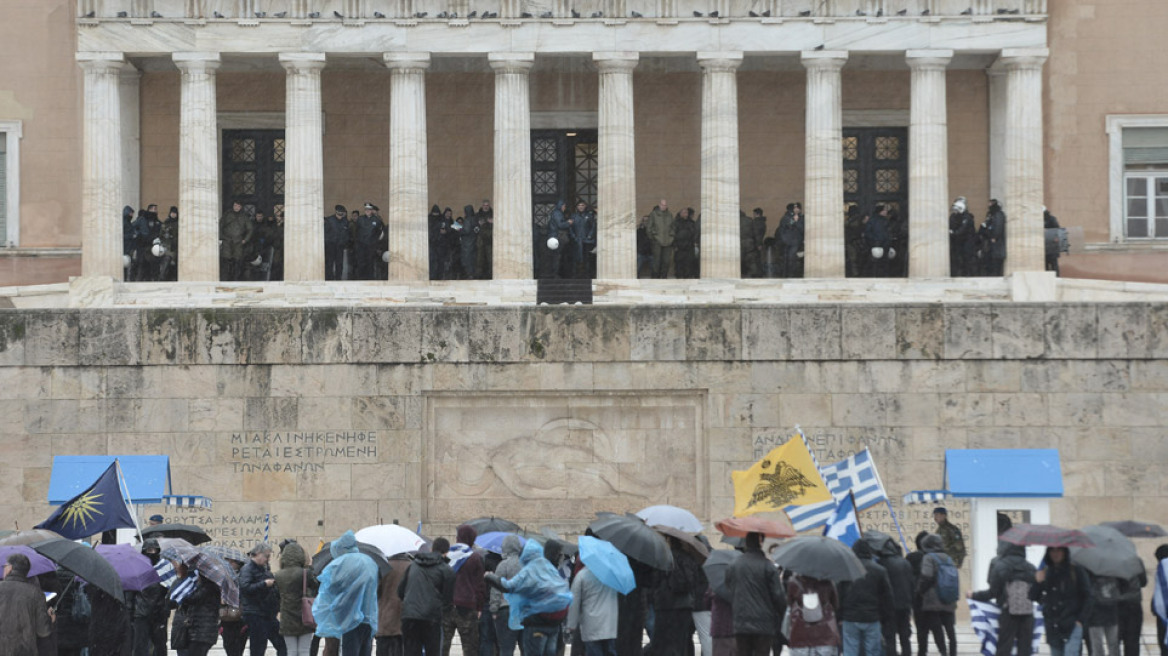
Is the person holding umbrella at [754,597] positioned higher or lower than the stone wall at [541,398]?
lower

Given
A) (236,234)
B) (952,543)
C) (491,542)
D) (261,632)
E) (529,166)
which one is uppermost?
(529,166)

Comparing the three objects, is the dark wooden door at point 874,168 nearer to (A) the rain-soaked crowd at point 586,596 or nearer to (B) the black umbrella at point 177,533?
(A) the rain-soaked crowd at point 586,596

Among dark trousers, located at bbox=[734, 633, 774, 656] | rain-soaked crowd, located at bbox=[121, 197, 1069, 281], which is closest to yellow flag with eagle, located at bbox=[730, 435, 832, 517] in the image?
dark trousers, located at bbox=[734, 633, 774, 656]

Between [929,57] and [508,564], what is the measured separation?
74.5ft

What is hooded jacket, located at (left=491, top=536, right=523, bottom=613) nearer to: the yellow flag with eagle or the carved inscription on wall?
the yellow flag with eagle

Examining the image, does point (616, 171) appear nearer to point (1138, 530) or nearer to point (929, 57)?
point (929, 57)

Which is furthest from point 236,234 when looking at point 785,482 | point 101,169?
point 785,482

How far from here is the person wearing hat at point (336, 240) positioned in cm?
3988

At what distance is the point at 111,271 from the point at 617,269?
9.31m

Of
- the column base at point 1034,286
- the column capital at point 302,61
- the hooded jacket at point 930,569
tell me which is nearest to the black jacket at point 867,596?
the hooded jacket at point 930,569

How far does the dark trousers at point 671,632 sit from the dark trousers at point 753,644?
4.66 ft

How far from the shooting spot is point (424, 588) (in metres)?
19.5

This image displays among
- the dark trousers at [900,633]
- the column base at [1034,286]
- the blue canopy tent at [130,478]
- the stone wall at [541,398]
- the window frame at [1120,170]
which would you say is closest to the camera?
the dark trousers at [900,633]

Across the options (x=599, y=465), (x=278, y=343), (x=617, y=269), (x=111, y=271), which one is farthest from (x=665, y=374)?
(x=111, y=271)
